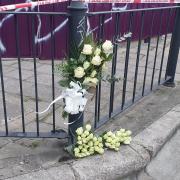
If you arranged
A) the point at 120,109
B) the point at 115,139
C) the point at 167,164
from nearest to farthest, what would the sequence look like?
the point at 115,139
the point at 167,164
the point at 120,109

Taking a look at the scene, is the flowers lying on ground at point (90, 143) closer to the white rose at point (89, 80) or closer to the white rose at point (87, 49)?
the white rose at point (89, 80)

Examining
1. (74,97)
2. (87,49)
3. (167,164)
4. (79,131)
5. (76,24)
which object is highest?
(76,24)

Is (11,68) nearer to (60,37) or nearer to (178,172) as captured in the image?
(60,37)

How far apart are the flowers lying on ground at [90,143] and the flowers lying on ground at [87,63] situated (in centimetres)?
41

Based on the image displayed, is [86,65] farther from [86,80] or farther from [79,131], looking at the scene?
[79,131]

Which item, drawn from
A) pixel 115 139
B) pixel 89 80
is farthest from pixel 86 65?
pixel 115 139

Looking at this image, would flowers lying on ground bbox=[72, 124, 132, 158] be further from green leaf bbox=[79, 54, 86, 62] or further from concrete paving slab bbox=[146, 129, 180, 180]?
green leaf bbox=[79, 54, 86, 62]

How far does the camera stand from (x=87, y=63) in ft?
8.31

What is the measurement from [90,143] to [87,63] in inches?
26.9

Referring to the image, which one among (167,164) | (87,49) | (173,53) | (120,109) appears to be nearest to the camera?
(87,49)

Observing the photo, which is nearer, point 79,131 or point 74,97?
point 74,97

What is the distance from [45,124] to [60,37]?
2.76 meters

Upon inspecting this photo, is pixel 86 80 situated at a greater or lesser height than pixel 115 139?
greater

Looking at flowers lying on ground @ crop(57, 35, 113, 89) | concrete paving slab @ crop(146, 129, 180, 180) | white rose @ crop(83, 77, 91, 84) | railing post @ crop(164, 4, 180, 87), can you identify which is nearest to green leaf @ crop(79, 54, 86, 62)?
flowers lying on ground @ crop(57, 35, 113, 89)
